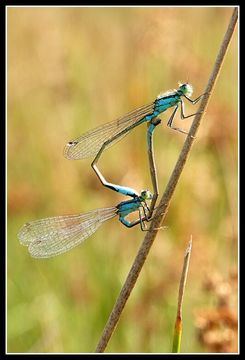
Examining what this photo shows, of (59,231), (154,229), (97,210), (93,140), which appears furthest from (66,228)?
(154,229)

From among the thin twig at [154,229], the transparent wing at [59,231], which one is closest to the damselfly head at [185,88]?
the transparent wing at [59,231]

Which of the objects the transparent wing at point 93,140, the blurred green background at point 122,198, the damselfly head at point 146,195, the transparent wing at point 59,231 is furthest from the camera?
the blurred green background at point 122,198

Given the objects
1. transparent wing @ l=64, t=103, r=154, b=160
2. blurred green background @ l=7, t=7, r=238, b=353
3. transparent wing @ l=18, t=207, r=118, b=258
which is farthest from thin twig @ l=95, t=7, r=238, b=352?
blurred green background @ l=7, t=7, r=238, b=353

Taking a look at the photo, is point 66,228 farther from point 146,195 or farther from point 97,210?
point 146,195

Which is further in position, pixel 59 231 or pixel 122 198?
pixel 122 198

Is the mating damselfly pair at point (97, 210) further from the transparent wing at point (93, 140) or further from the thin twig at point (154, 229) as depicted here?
the thin twig at point (154, 229)

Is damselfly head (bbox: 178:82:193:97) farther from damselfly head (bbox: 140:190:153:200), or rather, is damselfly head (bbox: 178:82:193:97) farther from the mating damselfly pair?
damselfly head (bbox: 140:190:153:200)
